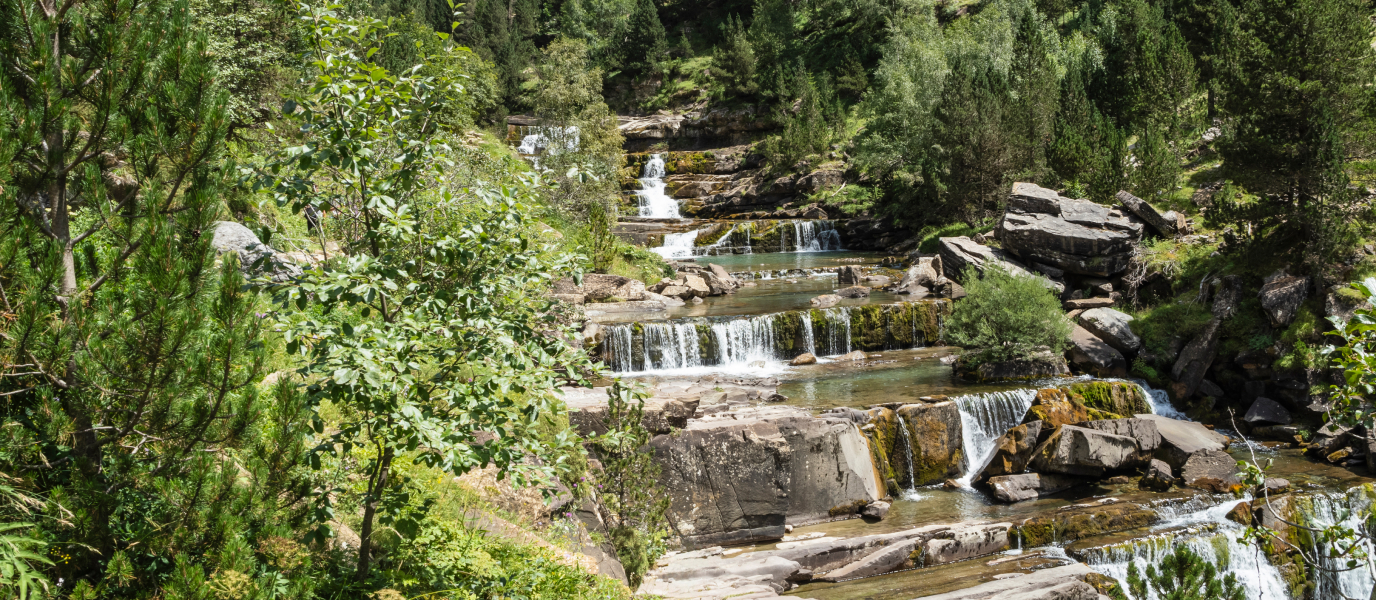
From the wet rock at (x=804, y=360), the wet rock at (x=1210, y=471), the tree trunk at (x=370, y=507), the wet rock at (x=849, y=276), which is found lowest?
the wet rock at (x=1210, y=471)

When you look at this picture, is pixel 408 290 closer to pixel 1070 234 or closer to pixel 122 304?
pixel 122 304

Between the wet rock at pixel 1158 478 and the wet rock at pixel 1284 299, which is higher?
the wet rock at pixel 1284 299

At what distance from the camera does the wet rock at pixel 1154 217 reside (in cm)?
2148

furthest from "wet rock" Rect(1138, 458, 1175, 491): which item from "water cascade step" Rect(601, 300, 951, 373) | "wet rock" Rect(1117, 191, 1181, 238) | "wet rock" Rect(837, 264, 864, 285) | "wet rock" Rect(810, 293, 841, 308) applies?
"wet rock" Rect(837, 264, 864, 285)

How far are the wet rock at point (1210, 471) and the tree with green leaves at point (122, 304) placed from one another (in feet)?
44.9

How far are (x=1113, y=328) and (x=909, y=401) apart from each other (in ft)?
23.6

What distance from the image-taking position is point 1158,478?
1215cm

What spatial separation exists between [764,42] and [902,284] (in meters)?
38.2

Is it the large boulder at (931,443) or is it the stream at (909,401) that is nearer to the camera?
the stream at (909,401)

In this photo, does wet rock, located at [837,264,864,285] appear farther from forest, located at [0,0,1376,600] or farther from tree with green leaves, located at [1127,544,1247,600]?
tree with green leaves, located at [1127,544,1247,600]

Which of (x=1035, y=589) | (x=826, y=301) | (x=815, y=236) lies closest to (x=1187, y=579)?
(x=1035, y=589)

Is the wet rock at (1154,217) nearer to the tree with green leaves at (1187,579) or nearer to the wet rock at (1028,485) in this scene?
the wet rock at (1028,485)

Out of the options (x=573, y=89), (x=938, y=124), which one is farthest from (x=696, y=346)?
(x=938, y=124)

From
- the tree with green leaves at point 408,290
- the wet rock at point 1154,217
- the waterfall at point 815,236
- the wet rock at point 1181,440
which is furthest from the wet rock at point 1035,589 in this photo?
the waterfall at point 815,236
